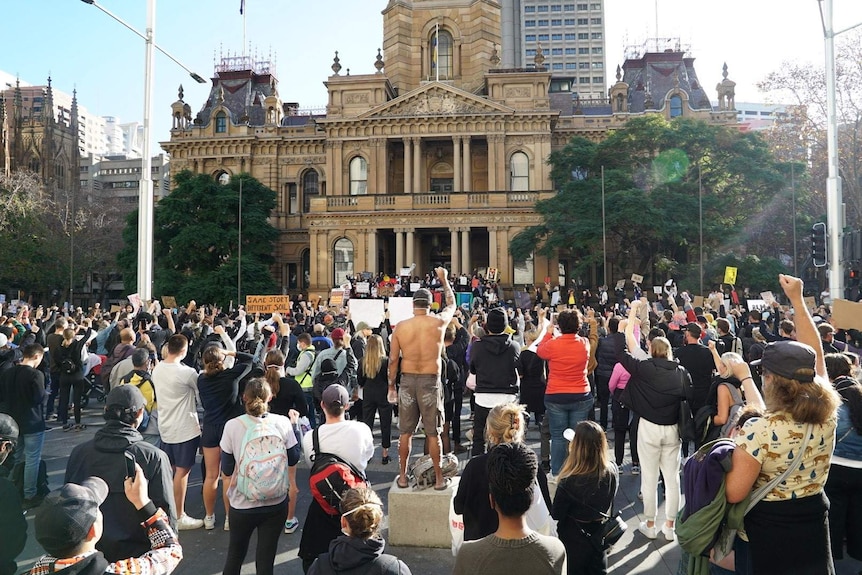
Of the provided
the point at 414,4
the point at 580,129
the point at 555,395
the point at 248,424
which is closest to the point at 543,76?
the point at 580,129

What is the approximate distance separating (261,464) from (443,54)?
151ft

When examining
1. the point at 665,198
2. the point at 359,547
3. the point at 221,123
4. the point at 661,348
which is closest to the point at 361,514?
the point at 359,547

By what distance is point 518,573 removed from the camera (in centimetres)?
288

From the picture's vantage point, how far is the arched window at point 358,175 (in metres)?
43.9

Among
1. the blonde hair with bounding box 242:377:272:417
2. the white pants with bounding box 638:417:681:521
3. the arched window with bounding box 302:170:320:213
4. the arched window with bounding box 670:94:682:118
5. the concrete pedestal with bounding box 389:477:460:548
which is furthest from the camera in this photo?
the arched window with bounding box 302:170:320:213

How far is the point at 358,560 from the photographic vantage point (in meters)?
3.19

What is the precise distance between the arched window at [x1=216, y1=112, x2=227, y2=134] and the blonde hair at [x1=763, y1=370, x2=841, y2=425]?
165 feet

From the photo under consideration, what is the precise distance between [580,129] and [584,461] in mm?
42676

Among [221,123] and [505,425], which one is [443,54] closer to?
[221,123]

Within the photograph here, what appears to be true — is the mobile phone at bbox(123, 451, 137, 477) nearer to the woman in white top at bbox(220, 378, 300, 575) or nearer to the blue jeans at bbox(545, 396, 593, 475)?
the woman in white top at bbox(220, 378, 300, 575)

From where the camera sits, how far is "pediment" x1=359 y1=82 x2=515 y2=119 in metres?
40.9

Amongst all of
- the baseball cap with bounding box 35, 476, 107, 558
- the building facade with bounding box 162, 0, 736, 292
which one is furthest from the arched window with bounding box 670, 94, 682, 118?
the baseball cap with bounding box 35, 476, 107, 558

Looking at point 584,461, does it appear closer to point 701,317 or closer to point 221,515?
point 221,515

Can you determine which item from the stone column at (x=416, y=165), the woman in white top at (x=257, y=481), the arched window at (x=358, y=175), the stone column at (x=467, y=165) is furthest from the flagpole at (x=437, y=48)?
the woman in white top at (x=257, y=481)
